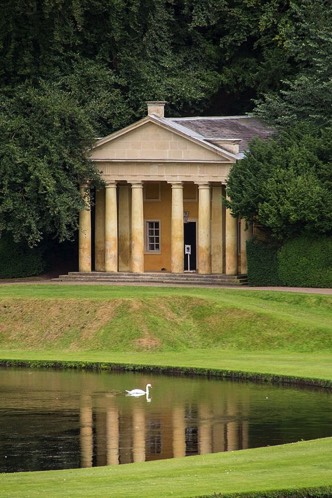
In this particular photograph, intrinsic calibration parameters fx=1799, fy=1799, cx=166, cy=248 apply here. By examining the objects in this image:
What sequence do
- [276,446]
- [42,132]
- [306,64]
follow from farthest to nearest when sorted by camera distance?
[306,64]
[42,132]
[276,446]

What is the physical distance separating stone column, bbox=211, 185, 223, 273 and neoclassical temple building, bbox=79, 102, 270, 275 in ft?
0.13

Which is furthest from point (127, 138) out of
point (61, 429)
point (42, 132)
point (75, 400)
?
point (61, 429)

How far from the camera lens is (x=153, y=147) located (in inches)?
2864

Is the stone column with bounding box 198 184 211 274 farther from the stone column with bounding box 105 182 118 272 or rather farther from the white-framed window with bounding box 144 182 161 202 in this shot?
the stone column with bounding box 105 182 118 272

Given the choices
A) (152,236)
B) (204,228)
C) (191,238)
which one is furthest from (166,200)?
(204,228)

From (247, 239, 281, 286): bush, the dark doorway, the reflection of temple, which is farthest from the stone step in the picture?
the reflection of temple

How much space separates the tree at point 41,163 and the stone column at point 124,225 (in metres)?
2.80

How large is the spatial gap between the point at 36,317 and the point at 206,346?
6.07 metres

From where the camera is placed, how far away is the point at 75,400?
45.6 metres

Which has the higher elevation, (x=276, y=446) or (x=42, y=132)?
(x=42, y=132)

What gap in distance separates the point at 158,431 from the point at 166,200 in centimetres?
3570

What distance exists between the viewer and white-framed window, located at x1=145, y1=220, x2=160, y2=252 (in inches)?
2990

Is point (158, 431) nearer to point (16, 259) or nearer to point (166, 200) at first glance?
point (16, 259)

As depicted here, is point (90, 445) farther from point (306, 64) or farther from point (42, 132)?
point (306, 64)
